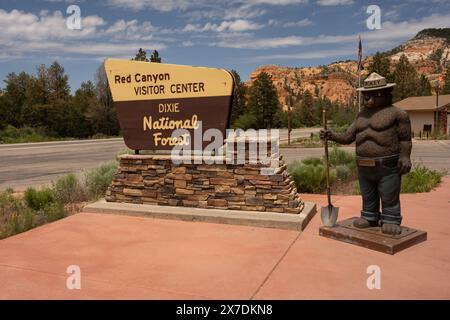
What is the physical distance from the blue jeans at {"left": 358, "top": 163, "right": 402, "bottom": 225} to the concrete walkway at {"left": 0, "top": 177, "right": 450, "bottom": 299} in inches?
19.4

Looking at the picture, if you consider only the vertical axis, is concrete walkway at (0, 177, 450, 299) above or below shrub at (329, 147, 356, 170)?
below

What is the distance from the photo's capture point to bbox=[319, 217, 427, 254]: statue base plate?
4570 mm

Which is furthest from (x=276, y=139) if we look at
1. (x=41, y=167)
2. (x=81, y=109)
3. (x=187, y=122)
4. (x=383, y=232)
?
(x=81, y=109)

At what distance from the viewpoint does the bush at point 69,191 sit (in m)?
7.76

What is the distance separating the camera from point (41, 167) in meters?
15.2

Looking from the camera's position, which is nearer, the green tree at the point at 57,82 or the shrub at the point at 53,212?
the shrub at the point at 53,212

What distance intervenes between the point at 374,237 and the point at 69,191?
19.1ft

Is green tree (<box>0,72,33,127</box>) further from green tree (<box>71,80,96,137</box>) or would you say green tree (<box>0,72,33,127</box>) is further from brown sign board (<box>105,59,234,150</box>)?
brown sign board (<box>105,59,234,150</box>)

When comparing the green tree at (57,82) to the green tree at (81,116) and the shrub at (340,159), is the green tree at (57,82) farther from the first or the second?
the shrub at (340,159)

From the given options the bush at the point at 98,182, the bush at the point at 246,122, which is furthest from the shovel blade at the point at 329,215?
the bush at the point at 246,122

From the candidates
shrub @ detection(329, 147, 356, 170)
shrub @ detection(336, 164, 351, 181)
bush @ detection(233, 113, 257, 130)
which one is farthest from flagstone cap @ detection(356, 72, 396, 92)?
bush @ detection(233, 113, 257, 130)

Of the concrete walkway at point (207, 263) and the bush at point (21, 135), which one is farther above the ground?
the bush at point (21, 135)

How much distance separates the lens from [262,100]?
63719 mm

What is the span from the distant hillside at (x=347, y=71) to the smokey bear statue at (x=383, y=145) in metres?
116
